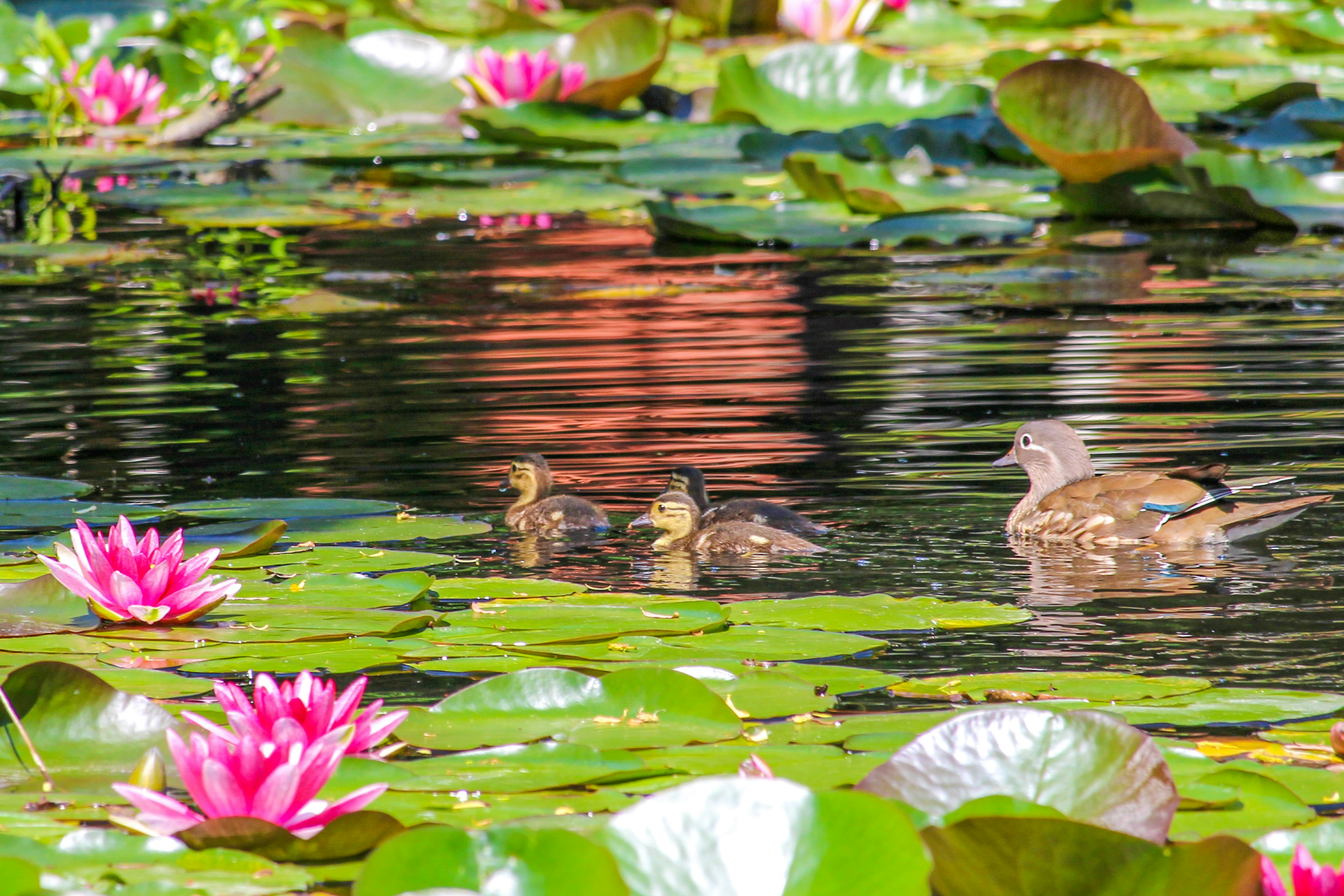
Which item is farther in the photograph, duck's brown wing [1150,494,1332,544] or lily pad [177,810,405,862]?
duck's brown wing [1150,494,1332,544]

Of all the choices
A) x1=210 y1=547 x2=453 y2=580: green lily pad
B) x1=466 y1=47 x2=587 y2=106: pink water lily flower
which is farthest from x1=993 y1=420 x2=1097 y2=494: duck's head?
x1=466 y1=47 x2=587 y2=106: pink water lily flower

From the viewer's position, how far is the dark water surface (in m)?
4.78

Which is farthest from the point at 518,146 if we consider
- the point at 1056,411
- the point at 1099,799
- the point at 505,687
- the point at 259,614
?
the point at 1099,799

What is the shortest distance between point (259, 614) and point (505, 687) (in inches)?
44.3

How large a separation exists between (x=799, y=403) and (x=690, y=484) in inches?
66.1

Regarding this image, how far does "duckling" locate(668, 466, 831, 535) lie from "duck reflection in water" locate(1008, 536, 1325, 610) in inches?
24.2

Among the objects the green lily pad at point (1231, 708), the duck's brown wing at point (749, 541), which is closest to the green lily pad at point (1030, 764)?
the green lily pad at point (1231, 708)

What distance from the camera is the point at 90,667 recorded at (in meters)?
3.81

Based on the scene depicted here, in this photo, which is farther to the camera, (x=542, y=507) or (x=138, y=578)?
(x=542, y=507)

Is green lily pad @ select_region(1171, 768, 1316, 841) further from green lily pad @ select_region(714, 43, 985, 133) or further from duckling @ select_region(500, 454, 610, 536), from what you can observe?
green lily pad @ select_region(714, 43, 985, 133)

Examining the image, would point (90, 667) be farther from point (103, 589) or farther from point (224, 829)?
point (224, 829)

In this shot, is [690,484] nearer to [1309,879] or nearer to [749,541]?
[749,541]

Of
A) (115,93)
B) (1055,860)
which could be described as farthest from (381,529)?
(115,93)

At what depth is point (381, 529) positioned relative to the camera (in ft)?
17.3
